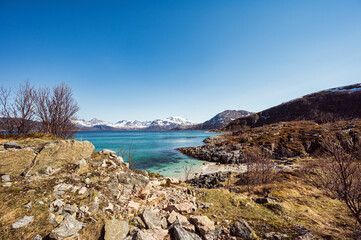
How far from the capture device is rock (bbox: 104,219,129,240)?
4.22 meters

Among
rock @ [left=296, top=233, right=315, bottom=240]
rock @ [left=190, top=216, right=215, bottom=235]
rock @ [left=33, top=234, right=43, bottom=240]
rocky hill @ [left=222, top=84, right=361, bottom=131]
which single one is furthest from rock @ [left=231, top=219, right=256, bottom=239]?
rocky hill @ [left=222, top=84, right=361, bottom=131]

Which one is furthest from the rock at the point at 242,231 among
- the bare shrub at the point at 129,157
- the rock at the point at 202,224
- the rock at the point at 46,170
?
the bare shrub at the point at 129,157

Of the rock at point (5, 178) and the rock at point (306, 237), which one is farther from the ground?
the rock at point (5, 178)

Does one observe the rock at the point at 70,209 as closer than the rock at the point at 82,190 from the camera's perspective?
Yes

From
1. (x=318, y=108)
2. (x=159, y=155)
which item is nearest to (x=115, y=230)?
(x=159, y=155)

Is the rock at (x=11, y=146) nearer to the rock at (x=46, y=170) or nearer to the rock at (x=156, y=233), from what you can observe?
the rock at (x=46, y=170)

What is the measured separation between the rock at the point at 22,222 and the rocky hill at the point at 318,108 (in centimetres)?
13381

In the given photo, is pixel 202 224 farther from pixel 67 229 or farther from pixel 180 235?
pixel 67 229

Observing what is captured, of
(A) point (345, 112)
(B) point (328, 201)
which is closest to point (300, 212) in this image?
(B) point (328, 201)

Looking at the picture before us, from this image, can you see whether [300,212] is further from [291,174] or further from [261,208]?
[291,174]

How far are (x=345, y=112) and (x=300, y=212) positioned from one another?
162 metres

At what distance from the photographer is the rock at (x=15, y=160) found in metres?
6.45

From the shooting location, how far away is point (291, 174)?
66.6ft

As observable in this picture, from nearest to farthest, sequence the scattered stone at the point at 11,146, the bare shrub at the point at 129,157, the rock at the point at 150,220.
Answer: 1. the rock at the point at 150,220
2. the scattered stone at the point at 11,146
3. the bare shrub at the point at 129,157
